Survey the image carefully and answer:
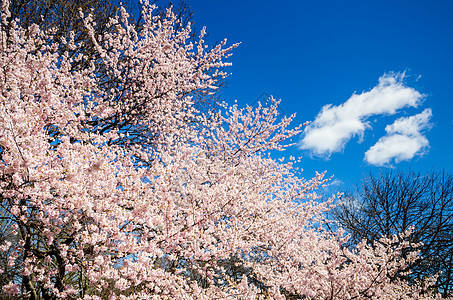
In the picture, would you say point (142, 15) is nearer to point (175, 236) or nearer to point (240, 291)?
point (175, 236)

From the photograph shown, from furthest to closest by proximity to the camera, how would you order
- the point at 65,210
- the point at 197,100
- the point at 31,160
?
the point at 197,100, the point at 65,210, the point at 31,160

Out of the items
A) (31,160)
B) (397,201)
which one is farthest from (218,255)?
(397,201)

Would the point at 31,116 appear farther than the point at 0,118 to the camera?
Yes

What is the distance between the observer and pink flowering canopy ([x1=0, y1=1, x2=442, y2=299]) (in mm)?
3018

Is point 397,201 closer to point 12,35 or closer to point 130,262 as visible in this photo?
point 130,262

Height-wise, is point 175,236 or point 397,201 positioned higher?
point 397,201

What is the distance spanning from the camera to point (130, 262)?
312 centimetres

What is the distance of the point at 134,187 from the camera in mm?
3596

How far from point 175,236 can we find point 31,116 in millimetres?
2426

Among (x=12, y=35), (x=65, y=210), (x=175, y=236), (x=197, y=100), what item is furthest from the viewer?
(x=197, y=100)

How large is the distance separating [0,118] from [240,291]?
4.59m

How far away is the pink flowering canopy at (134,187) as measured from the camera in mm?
3018

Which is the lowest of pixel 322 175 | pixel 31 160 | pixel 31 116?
pixel 31 160

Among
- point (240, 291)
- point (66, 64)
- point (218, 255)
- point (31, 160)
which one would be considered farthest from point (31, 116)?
point (240, 291)
